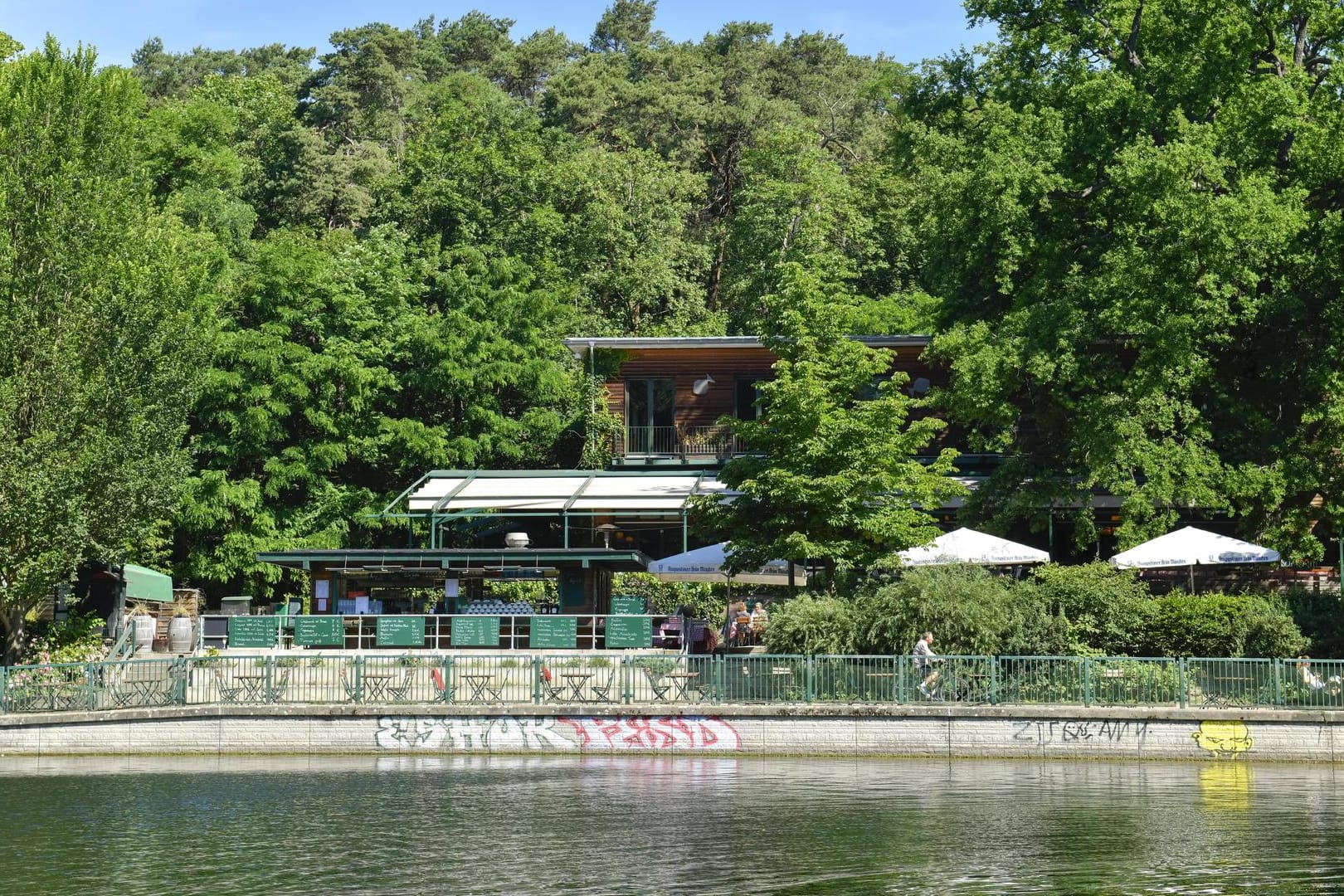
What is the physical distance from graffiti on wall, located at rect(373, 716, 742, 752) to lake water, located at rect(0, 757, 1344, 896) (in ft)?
2.97

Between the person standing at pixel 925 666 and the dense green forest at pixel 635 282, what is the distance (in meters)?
10.0

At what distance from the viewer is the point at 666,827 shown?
20203mm

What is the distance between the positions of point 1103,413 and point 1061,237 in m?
5.98

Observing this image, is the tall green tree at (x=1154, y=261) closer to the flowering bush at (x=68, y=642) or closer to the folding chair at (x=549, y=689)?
the folding chair at (x=549, y=689)

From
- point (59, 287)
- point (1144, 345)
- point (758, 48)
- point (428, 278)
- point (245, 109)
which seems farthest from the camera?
point (758, 48)

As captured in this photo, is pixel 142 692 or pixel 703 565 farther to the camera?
pixel 703 565

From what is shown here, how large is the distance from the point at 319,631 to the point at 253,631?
1.52 meters

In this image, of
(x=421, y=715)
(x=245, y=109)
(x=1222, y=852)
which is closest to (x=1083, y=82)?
(x=421, y=715)

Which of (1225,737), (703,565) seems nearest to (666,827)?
(1225,737)

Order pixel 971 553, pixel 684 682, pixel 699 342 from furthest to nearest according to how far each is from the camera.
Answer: pixel 699 342 < pixel 971 553 < pixel 684 682

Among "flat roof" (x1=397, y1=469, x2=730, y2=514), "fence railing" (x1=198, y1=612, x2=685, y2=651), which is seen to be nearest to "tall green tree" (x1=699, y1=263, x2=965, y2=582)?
"fence railing" (x1=198, y1=612, x2=685, y2=651)

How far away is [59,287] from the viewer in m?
Answer: 35.3

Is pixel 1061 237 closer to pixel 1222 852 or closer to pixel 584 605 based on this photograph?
pixel 584 605

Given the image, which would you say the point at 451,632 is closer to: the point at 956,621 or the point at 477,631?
the point at 477,631
